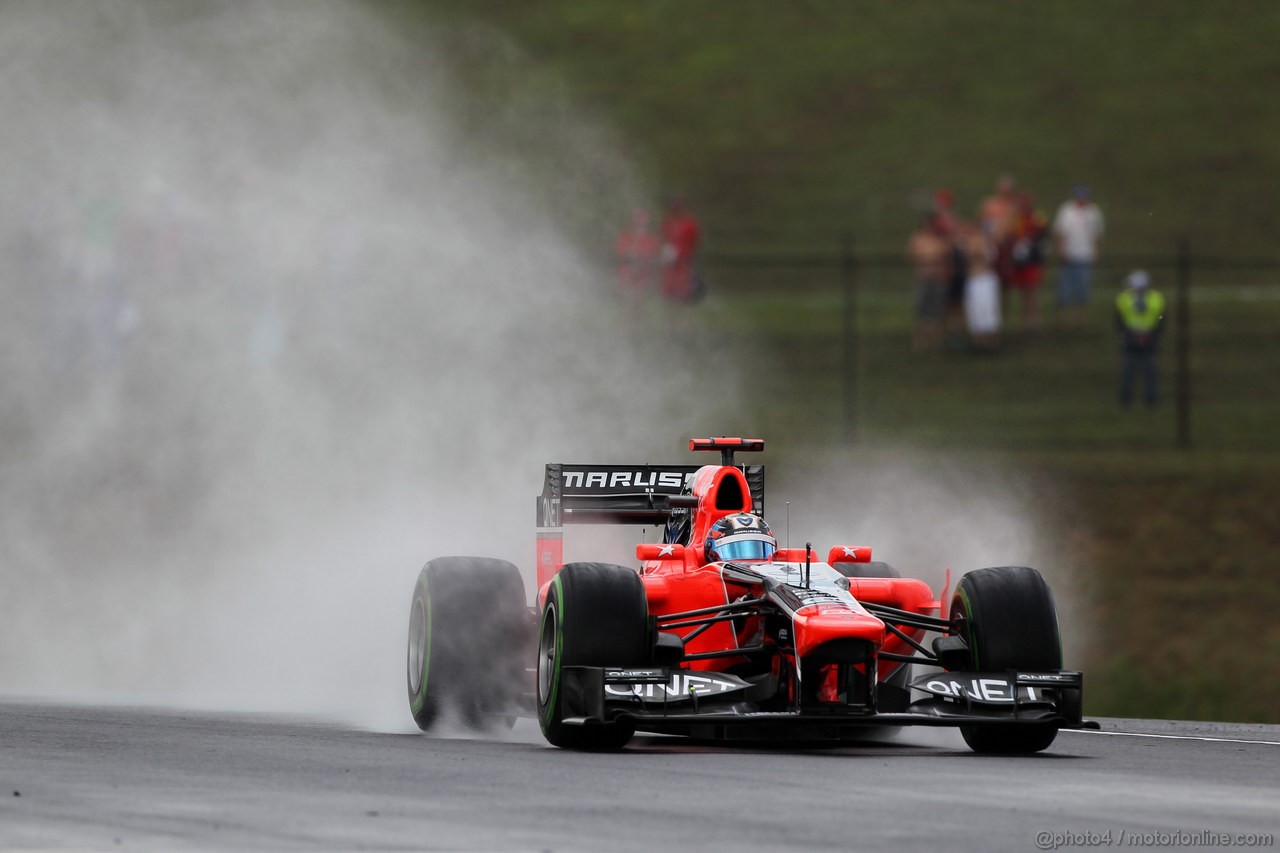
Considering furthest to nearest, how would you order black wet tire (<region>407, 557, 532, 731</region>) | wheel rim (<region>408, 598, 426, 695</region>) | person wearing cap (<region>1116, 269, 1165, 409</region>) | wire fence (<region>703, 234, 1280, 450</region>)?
1. person wearing cap (<region>1116, 269, 1165, 409</region>)
2. wire fence (<region>703, 234, 1280, 450</region>)
3. wheel rim (<region>408, 598, 426, 695</region>)
4. black wet tire (<region>407, 557, 532, 731</region>)

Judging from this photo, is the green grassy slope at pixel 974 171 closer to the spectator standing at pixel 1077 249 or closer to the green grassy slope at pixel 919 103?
the green grassy slope at pixel 919 103

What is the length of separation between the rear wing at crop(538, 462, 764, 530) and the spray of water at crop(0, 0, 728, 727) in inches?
300

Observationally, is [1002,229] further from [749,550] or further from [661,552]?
[749,550]

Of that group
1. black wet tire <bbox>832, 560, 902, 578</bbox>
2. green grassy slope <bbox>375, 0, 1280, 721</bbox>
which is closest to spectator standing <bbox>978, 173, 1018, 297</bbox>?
green grassy slope <bbox>375, 0, 1280, 721</bbox>

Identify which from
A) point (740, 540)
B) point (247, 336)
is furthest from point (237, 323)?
point (740, 540)

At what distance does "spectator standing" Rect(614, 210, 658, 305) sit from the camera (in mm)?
31422

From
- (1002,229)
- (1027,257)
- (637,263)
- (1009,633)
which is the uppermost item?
(1002,229)

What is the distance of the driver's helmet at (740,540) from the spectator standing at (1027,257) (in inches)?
859

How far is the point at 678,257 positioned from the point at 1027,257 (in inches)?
231

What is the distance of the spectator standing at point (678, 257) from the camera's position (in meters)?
32.6

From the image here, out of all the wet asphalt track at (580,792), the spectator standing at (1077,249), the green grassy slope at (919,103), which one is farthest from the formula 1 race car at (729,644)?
the green grassy slope at (919,103)

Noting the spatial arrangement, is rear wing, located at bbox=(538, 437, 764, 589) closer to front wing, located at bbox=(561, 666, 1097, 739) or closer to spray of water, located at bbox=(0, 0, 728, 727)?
front wing, located at bbox=(561, 666, 1097, 739)

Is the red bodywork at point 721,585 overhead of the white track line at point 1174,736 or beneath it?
overhead

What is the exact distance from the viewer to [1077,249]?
1428 inches
